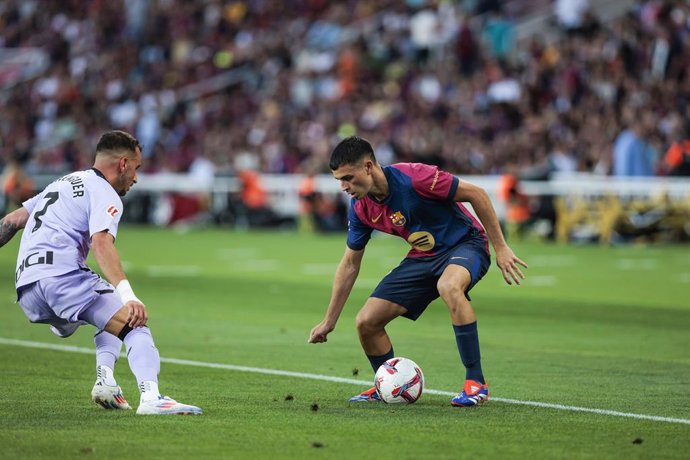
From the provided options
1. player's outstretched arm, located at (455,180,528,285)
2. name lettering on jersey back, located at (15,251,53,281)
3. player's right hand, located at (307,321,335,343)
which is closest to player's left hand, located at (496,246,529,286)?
player's outstretched arm, located at (455,180,528,285)

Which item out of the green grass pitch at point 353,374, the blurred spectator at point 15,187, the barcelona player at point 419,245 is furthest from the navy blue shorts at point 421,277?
the blurred spectator at point 15,187

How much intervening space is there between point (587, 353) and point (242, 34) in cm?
3057

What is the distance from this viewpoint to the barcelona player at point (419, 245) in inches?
350

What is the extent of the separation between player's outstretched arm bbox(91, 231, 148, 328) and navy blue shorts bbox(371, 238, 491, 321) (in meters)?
1.98

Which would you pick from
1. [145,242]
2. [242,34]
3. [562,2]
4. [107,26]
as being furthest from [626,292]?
[107,26]

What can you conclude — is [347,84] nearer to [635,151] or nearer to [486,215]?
[635,151]

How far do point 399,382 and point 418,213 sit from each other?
1154 mm

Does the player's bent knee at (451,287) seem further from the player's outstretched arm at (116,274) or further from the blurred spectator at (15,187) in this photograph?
the blurred spectator at (15,187)

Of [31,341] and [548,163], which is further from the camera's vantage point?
[548,163]

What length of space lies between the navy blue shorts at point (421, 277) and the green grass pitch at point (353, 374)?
694 millimetres

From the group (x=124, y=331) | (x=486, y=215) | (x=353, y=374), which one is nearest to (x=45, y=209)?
(x=124, y=331)

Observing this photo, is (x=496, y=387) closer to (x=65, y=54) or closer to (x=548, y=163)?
(x=548, y=163)

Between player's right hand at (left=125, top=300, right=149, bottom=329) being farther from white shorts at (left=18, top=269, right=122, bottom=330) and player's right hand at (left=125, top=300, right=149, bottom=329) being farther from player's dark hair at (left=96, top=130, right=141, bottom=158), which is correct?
player's dark hair at (left=96, top=130, right=141, bottom=158)

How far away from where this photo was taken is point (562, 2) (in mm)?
32531
